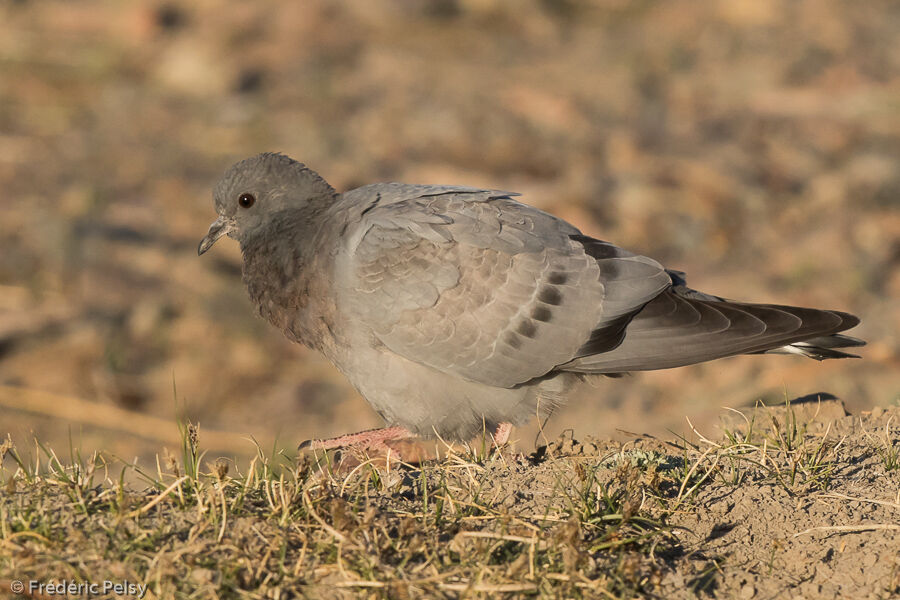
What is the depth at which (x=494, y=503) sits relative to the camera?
366 cm

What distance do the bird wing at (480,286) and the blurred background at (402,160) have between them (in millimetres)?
1936

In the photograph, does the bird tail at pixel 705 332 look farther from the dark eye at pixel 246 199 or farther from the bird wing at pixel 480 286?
the dark eye at pixel 246 199

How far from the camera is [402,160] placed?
10.4m

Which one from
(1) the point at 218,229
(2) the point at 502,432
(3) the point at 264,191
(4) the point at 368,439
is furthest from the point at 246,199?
(2) the point at 502,432

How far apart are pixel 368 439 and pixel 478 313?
2.94 ft

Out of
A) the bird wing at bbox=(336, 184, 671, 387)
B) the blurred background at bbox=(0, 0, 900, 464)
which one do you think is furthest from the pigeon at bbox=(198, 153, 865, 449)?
the blurred background at bbox=(0, 0, 900, 464)

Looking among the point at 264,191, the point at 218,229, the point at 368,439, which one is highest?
the point at 264,191

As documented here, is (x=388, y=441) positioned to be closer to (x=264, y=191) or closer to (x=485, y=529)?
(x=264, y=191)

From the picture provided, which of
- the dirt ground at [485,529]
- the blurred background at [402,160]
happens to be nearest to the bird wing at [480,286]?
the dirt ground at [485,529]

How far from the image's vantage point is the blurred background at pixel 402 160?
25.0 ft

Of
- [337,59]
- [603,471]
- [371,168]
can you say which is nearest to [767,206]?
[371,168]

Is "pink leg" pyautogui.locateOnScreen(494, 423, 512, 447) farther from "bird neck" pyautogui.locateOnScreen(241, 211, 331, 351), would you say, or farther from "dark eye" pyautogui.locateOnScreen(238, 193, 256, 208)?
"dark eye" pyautogui.locateOnScreen(238, 193, 256, 208)

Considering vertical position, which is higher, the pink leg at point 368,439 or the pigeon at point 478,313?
the pigeon at point 478,313

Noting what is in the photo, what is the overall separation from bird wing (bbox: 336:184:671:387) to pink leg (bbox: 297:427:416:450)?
1.85 ft
